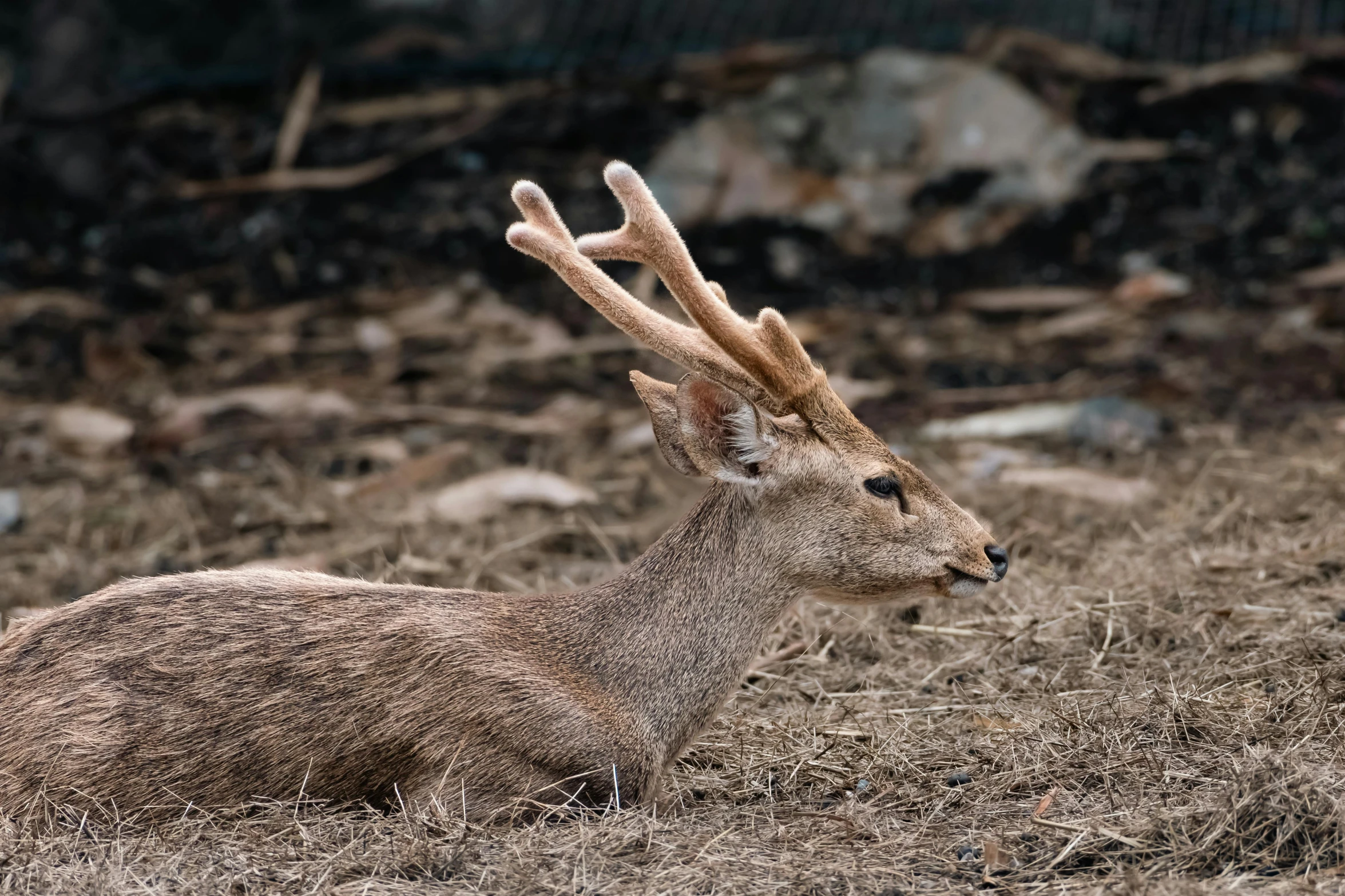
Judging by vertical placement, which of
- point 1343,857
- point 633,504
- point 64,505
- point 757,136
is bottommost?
point 64,505

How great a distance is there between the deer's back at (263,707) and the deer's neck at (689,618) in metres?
0.15

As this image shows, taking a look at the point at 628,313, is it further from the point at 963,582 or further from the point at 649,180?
the point at 649,180

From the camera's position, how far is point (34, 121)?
10875mm

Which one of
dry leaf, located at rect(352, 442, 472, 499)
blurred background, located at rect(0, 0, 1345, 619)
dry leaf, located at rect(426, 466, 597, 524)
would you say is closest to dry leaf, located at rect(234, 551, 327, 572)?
dry leaf, located at rect(426, 466, 597, 524)

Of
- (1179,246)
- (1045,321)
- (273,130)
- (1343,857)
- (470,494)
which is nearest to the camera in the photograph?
(1343,857)

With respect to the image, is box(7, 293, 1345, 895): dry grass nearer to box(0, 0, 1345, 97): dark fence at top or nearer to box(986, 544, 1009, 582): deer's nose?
box(986, 544, 1009, 582): deer's nose

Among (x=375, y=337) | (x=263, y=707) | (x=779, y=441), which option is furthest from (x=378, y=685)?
(x=375, y=337)

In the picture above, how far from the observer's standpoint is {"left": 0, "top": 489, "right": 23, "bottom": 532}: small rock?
294 inches

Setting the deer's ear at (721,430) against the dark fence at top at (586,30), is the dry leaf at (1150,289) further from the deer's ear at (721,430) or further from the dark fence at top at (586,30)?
the deer's ear at (721,430)

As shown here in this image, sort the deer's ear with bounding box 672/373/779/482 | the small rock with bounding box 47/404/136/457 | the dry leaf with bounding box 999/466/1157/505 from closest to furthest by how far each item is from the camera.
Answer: the deer's ear with bounding box 672/373/779/482
the dry leaf with bounding box 999/466/1157/505
the small rock with bounding box 47/404/136/457

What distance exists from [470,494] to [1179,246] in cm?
598

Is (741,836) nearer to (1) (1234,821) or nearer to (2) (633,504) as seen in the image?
(1) (1234,821)

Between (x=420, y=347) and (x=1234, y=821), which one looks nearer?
(x=1234, y=821)

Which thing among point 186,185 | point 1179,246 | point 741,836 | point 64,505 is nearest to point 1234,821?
point 741,836
